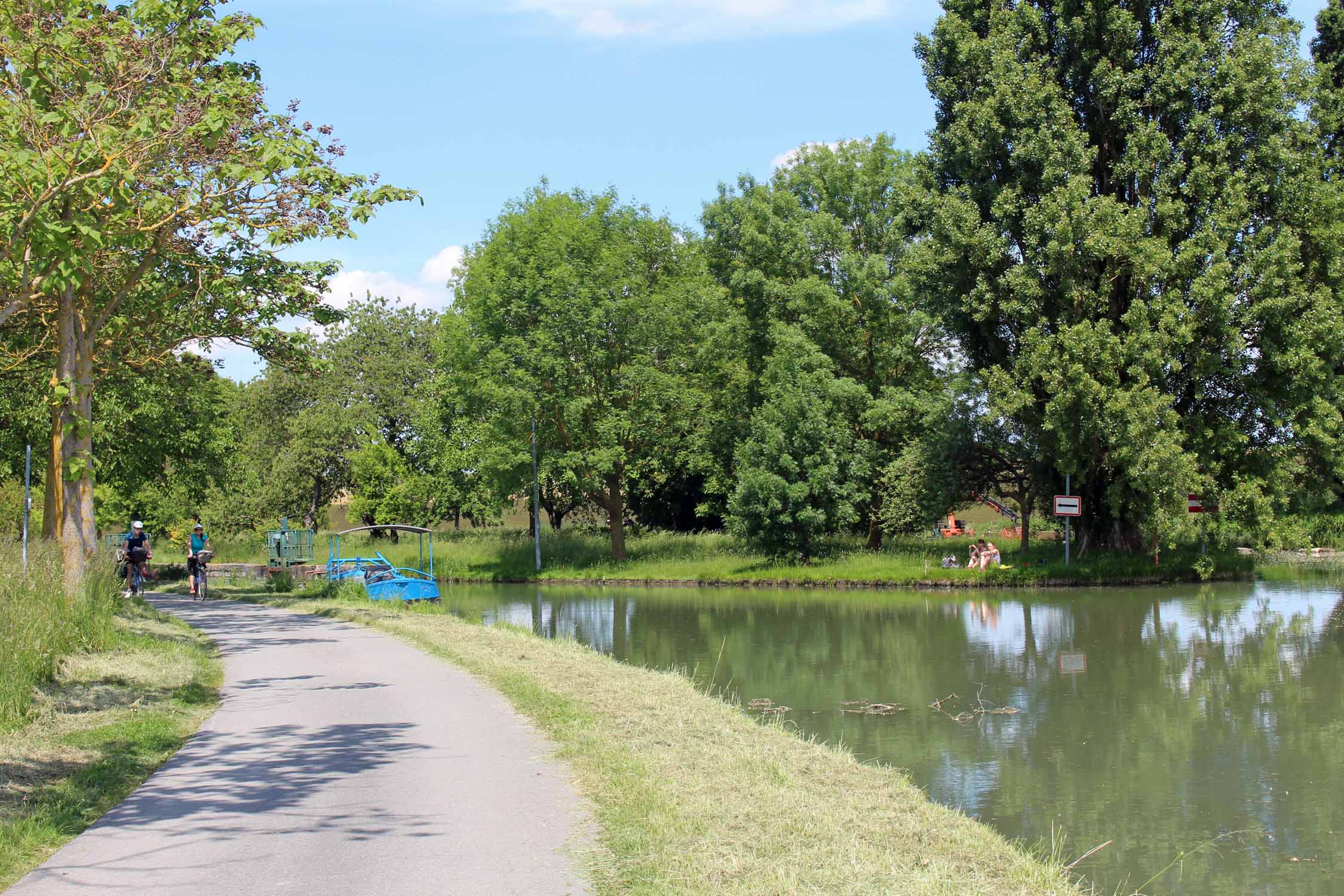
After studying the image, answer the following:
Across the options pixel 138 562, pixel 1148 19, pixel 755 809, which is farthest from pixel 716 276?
pixel 755 809

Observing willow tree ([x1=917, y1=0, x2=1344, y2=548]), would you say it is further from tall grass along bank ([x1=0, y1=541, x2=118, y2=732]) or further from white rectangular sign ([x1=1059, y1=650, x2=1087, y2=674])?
tall grass along bank ([x1=0, y1=541, x2=118, y2=732])

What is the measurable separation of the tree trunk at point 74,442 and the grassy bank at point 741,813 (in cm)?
817

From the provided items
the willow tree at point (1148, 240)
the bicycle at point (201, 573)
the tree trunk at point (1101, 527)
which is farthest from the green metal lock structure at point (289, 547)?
the tree trunk at point (1101, 527)

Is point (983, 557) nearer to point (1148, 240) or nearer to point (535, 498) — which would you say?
point (1148, 240)

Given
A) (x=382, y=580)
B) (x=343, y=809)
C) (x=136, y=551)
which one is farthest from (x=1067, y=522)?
(x=343, y=809)

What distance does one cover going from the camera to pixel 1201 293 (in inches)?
1219

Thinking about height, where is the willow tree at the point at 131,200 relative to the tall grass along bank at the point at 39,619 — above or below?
above

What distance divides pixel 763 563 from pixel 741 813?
115 feet

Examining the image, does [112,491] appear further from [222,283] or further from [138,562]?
[222,283]

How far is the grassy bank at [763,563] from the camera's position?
35750 millimetres

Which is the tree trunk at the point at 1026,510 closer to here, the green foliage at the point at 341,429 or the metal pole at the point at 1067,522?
the metal pole at the point at 1067,522

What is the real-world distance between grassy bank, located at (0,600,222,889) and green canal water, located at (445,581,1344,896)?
662 cm

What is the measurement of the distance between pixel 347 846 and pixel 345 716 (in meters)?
4.75

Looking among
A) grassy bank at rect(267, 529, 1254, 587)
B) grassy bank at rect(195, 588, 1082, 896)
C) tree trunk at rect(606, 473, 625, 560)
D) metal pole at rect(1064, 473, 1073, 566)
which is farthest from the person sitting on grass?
grassy bank at rect(195, 588, 1082, 896)
